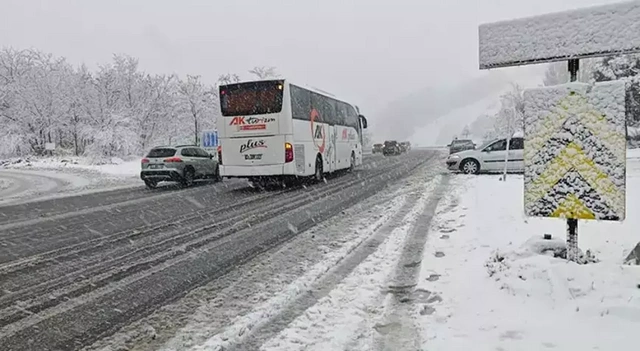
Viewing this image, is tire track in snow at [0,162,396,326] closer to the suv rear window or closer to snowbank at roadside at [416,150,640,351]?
snowbank at roadside at [416,150,640,351]

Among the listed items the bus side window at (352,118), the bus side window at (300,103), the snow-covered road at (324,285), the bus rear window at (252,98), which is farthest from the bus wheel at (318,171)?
the snow-covered road at (324,285)

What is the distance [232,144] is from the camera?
1666 cm

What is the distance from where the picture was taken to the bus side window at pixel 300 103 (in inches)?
651

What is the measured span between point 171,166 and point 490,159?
44.6 feet

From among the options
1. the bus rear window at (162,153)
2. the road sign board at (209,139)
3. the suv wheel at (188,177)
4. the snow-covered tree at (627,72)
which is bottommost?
the suv wheel at (188,177)

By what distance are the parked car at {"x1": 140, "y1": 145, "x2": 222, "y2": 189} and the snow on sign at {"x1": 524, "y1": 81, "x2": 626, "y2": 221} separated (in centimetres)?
1680

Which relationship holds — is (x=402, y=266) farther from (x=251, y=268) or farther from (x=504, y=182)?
(x=504, y=182)

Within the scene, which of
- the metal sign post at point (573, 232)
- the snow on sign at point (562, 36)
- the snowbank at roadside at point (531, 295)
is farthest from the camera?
the metal sign post at point (573, 232)

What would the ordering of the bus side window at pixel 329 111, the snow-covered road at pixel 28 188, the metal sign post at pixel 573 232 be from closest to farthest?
the metal sign post at pixel 573 232 < the snow-covered road at pixel 28 188 < the bus side window at pixel 329 111

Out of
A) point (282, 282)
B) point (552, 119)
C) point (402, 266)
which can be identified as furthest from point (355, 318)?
point (552, 119)

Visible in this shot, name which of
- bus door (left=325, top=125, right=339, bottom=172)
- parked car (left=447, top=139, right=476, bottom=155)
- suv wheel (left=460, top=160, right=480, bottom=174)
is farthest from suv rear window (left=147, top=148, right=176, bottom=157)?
parked car (left=447, top=139, right=476, bottom=155)

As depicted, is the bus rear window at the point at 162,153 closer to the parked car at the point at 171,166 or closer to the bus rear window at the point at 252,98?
the parked car at the point at 171,166

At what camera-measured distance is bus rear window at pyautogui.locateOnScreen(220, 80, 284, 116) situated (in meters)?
16.1

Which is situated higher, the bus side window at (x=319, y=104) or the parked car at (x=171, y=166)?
the bus side window at (x=319, y=104)
